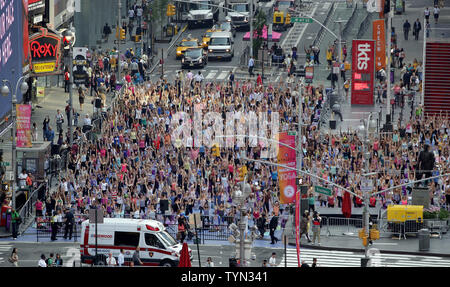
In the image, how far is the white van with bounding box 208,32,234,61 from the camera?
76.9 metres

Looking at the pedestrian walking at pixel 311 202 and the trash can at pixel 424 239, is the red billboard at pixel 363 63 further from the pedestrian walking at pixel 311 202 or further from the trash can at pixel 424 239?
the trash can at pixel 424 239

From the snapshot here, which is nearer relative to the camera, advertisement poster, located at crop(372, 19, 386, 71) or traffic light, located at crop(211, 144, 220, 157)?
traffic light, located at crop(211, 144, 220, 157)

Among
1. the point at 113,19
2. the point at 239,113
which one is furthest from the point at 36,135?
the point at 113,19

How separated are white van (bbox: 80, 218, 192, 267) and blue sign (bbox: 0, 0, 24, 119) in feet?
73.5

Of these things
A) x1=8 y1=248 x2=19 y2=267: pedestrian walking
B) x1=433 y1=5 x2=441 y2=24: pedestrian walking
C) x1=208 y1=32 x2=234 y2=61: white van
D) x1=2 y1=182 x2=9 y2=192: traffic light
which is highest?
x1=433 y1=5 x2=441 y2=24: pedestrian walking

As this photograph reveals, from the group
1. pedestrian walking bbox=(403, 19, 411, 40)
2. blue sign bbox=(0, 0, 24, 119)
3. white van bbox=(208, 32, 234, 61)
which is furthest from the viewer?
pedestrian walking bbox=(403, 19, 411, 40)

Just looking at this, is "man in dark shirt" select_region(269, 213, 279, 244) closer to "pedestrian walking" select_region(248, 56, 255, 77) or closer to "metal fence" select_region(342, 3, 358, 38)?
"pedestrian walking" select_region(248, 56, 255, 77)

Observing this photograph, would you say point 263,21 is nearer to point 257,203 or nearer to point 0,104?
point 0,104

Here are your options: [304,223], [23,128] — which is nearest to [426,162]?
[304,223]

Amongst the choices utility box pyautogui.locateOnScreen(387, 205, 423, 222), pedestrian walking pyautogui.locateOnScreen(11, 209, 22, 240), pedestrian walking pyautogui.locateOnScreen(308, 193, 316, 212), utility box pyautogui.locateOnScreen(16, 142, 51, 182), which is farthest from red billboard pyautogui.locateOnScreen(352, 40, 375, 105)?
pedestrian walking pyautogui.locateOnScreen(11, 209, 22, 240)

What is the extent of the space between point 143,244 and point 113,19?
166 feet

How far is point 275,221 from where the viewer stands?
4294cm

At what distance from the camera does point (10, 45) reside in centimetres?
6153
